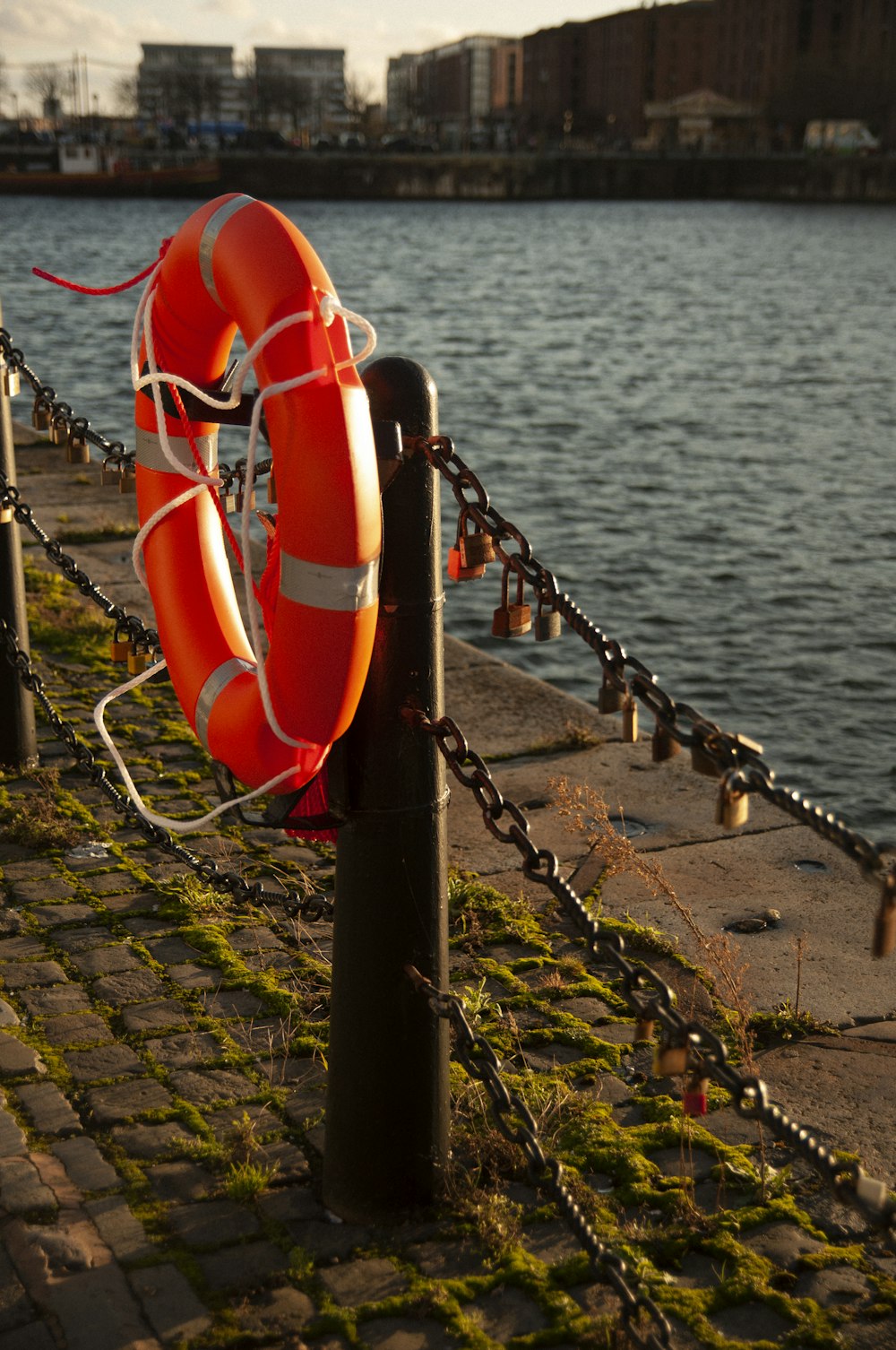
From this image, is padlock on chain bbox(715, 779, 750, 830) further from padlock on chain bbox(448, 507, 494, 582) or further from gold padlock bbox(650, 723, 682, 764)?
padlock on chain bbox(448, 507, 494, 582)

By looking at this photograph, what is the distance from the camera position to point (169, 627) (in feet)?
10.4

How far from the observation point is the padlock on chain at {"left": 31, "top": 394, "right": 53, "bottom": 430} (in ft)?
16.8

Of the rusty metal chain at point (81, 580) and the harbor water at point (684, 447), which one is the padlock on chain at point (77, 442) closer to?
the rusty metal chain at point (81, 580)

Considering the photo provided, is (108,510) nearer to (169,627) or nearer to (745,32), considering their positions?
(169,627)

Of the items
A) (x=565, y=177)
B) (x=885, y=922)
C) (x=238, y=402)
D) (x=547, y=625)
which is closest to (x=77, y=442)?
(x=238, y=402)

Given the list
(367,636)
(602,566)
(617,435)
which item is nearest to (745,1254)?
(367,636)

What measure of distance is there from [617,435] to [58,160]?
9298 centimetres

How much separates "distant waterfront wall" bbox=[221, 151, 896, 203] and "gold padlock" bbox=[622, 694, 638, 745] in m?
105

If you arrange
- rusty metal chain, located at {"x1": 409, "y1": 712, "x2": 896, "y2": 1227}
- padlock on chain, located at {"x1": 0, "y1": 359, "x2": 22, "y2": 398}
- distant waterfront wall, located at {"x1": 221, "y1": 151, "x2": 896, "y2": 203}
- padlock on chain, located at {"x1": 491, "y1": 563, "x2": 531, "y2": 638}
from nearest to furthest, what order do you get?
rusty metal chain, located at {"x1": 409, "y1": 712, "x2": 896, "y2": 1227} < padlock on chain, located at {"x1": 491, "y1": 563, "x2": 531, "y2": 638} < padlock on chain, located at {"x1": 0, "y1": 359, "x2": 22, "y2": 398} < distant waterfront wall, located at {"x1": 221, "y1": 151, "x2": 896, "y2": 203}

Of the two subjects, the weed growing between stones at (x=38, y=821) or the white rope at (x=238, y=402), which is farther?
the weed growing between stones at (x=38, y=821)

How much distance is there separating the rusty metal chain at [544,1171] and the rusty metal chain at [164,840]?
84cm

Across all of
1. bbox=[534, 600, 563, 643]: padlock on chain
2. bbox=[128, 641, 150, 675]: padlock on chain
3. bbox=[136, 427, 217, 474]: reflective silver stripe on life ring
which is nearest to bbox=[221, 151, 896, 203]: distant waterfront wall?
bbox=[128, 641, 150, 675]: padlock on chain

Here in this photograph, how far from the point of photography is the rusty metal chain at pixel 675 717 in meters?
2.02

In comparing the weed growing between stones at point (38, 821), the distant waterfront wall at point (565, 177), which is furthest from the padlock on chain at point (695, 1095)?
the distant waterfront wall at point (565, 177)
